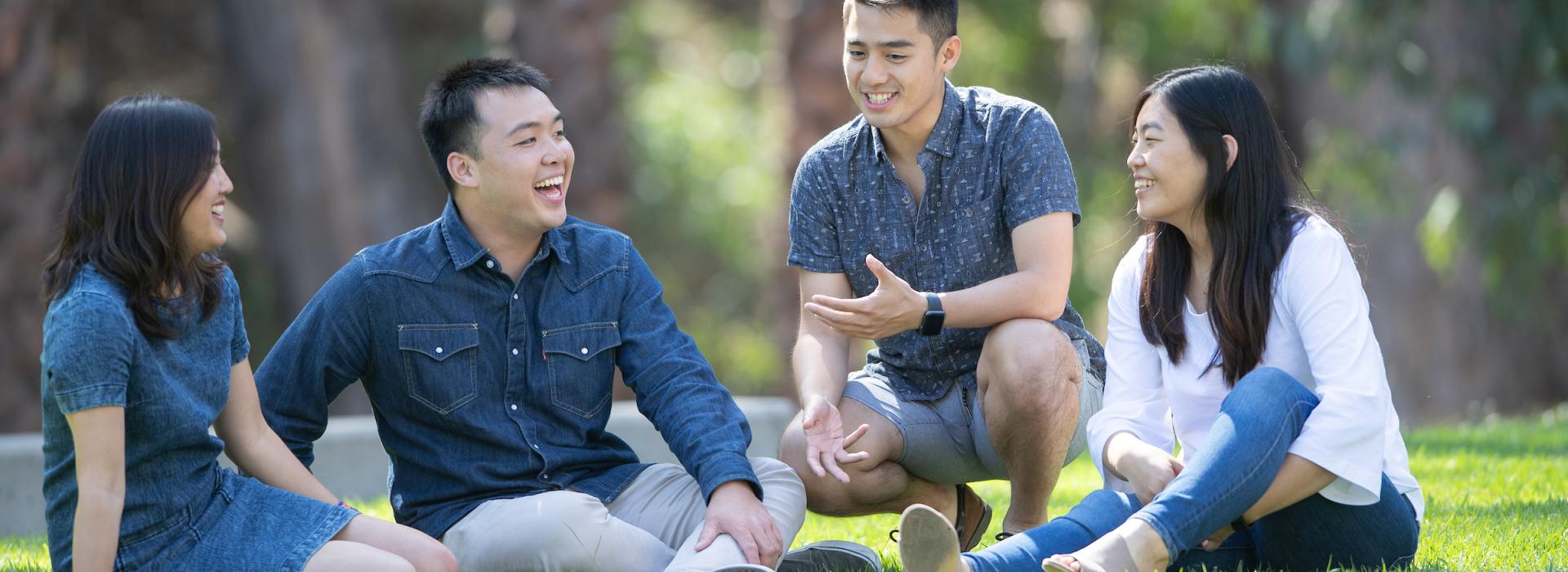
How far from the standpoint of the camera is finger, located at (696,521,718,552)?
3355mm

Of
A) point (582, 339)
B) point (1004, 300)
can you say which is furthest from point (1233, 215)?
point (582, 339)

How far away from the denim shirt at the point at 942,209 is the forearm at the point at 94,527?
77.6 inches

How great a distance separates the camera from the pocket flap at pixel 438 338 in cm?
365

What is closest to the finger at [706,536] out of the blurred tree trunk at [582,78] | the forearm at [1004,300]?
the forearm at [1004,300]

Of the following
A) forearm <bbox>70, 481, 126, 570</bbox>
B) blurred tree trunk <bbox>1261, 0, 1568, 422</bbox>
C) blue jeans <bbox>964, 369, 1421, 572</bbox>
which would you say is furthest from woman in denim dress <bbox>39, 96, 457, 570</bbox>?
blurred tree trunk <bbox>1261, 0, 1568, 422</bbox>

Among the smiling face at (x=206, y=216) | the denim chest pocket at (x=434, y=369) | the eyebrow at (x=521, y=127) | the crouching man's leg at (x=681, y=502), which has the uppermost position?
the eyebrow at (x=521, y=127)

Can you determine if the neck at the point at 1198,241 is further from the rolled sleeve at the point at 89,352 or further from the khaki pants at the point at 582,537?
the rolled sleeve at the point at 89,352

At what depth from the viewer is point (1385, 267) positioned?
37.1ft

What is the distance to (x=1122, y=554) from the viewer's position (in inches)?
123

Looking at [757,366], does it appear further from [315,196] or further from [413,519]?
[413,519]

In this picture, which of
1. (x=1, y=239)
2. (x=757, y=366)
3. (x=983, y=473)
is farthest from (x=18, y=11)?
(x=757, y=366)

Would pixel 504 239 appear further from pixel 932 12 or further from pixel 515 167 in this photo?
pixel 932 12

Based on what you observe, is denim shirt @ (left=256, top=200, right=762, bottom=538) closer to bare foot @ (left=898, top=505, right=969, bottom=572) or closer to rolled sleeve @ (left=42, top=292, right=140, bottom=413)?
bare foot @ (left=898, top=505, right=969, bottom=572)

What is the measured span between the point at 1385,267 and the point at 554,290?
29.6 feet
